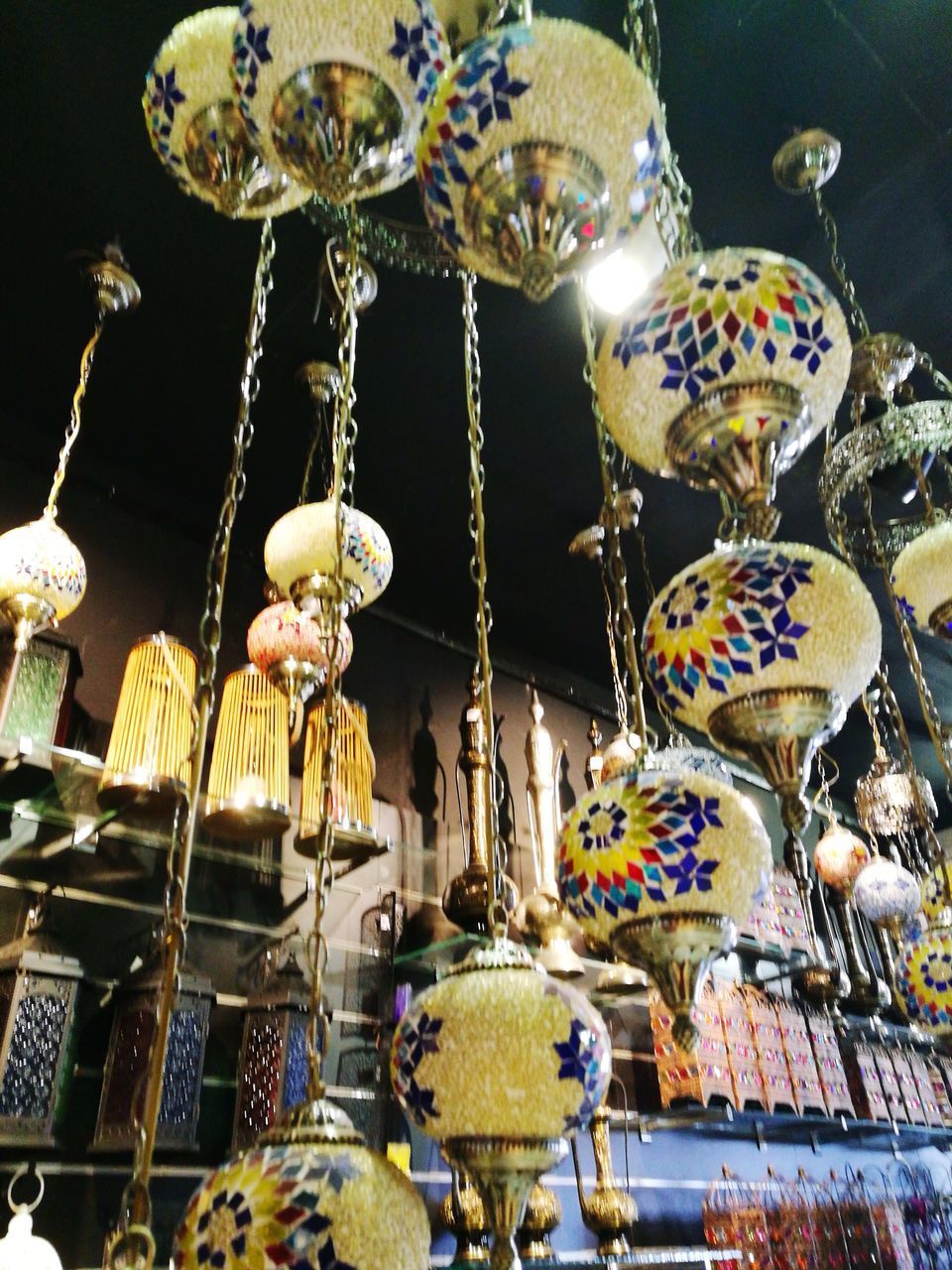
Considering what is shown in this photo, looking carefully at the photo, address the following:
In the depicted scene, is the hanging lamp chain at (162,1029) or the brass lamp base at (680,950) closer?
the hanging lamp chain at (162,1029)

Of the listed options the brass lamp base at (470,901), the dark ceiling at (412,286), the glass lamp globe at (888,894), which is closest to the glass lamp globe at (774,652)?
the dark ceiling at (412,286)

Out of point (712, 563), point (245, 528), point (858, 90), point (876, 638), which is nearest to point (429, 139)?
point (712, 563)

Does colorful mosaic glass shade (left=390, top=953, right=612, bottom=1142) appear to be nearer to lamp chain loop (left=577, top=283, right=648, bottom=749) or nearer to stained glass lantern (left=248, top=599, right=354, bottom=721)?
lamp chain loop (left=577, top=283, right=648, bottom=749)

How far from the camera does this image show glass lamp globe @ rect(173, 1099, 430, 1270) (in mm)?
536

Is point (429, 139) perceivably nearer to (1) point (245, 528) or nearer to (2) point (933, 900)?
(2) point (933, 900)

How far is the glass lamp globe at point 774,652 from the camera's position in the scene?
0.79 metres

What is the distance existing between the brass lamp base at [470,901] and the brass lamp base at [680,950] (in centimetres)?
151

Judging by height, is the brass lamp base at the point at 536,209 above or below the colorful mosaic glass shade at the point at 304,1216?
above

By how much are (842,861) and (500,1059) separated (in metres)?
2.87

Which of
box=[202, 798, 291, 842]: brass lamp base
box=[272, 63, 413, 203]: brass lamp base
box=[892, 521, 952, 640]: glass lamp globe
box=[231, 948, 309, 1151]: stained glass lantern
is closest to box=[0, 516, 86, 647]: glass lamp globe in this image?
box=[202, 798, 291, 842]: brass lamp base

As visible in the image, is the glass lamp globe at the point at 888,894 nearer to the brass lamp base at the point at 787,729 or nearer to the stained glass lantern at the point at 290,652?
the stained glass lantern at the point at 290,652

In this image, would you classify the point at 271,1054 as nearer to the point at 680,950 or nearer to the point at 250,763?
the point at 250,763

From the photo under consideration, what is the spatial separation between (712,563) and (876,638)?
161 mm

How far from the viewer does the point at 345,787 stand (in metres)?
2.25
